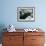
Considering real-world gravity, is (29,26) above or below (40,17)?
below

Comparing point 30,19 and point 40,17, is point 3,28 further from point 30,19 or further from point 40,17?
point 40,17

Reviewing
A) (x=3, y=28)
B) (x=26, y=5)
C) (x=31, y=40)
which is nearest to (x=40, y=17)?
(x=26, y=5)

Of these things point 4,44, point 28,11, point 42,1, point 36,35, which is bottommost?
point 4,44

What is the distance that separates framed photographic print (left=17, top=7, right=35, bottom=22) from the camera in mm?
4520

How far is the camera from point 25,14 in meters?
4.56

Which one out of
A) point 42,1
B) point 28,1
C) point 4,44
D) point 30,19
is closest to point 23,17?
point 30,19

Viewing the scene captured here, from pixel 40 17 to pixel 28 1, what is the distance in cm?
69

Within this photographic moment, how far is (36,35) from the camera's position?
4066 mm

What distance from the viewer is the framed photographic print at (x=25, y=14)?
4.52 metres

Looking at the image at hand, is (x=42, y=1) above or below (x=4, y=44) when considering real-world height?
above

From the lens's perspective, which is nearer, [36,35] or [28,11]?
[36,35]

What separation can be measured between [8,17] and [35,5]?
101 centimetres

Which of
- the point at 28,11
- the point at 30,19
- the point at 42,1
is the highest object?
the point at 42,1

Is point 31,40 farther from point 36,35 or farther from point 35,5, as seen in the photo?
point 35,5
